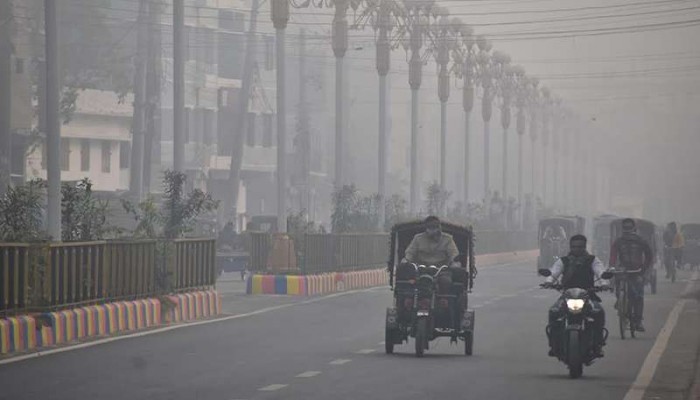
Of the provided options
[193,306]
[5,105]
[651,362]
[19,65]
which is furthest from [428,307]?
[19,65]

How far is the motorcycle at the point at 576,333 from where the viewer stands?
21.8 meters

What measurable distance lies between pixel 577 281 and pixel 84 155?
269 ft

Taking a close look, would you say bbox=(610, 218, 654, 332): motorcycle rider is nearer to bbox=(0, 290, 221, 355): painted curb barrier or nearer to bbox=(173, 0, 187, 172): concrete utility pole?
bbox=(0, 290, 221, 355): painted curb barrier

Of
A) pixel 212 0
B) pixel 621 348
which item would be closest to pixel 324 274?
pixel 621 348

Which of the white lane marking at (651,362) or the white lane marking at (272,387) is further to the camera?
the white lane marking at (651,362)

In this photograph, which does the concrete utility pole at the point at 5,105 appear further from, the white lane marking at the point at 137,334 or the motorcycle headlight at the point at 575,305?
the motorcycle headlight at the point at 575,305

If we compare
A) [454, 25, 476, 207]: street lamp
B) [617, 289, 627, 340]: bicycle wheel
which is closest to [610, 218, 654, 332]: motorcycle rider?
[617, 289, 627, 340]: bicycle wheel

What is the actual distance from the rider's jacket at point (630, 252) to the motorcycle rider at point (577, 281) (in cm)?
832

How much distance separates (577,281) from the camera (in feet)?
75.5

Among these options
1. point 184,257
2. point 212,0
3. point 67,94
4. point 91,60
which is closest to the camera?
point 184,257

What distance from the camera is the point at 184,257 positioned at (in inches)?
1407

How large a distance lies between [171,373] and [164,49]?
374 ft

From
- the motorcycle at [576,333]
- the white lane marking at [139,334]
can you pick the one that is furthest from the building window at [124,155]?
the motorcycle at [576,333]

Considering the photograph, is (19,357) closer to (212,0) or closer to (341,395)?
(341,395)
